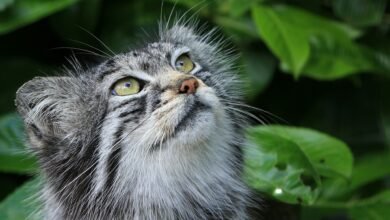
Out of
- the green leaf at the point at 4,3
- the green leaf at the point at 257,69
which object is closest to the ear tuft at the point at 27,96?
the green leaf at the point at 4,3

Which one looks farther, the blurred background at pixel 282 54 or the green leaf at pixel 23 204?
the blurred background at pixel 282 54

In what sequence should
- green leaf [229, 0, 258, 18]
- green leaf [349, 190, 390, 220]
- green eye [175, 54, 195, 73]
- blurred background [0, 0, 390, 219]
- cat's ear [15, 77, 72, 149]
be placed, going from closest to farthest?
cat's ear [15, 77, 72, 149]
green eye [175, 54, 195, 73]
green leaf [349, 190, 390, 220]
blurred background [0, 0, 390, 219]
green leaf [229, 0, 258, 18]

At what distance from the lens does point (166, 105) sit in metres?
3.10

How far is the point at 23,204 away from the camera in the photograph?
12.3 feet

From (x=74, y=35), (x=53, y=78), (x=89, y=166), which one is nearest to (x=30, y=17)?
(x=74, y=35)

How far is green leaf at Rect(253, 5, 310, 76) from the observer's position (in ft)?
14.0

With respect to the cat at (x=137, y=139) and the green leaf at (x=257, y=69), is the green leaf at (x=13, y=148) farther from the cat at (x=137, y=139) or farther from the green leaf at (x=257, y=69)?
the green leaf at (x=257, y=69)

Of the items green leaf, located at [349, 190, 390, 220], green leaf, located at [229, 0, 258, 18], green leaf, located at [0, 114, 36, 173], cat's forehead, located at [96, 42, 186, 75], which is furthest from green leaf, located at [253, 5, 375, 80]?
green leaf, located at [0, 114, 36, 173]

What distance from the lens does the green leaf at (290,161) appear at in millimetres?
3602

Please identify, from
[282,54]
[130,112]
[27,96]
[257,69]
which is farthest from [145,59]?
[257,69]

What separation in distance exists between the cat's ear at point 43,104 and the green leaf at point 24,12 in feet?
3.43

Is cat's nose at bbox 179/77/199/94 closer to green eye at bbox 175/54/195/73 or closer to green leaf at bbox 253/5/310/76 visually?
green eye at bbox 175/54/195/73

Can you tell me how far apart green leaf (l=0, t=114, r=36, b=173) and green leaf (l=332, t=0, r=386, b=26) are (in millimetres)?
2038

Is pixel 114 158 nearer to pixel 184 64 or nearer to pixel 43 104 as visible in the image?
pixel 43 104
